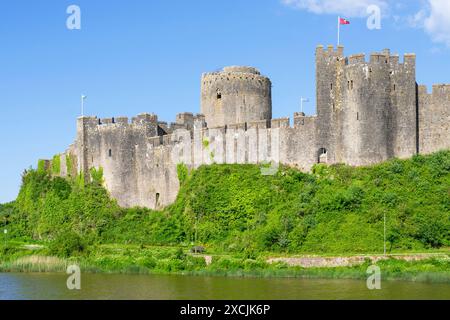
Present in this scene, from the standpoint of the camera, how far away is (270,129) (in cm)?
4403

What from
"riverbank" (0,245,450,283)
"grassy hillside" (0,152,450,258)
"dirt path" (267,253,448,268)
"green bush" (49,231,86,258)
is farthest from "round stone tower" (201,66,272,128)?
"dirt path" (267,253,448,268)

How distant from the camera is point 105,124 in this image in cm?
5188

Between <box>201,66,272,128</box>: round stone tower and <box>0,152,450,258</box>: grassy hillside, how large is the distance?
16.8 ft

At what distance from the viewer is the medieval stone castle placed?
135ft

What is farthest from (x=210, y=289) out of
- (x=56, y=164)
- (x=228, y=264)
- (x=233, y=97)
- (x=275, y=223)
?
(x=56, y=164)

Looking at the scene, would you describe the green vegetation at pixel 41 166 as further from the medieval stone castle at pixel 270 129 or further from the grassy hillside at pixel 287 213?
the grassy hillside at pixel 287 213

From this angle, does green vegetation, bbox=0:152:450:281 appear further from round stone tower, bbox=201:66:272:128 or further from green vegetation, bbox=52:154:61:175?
green vegetation, bbox=52:154:61:175

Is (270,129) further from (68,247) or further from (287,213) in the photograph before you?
(68,247)

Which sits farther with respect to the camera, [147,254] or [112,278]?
[147,254]

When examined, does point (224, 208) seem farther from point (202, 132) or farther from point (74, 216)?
point (74, 216)
